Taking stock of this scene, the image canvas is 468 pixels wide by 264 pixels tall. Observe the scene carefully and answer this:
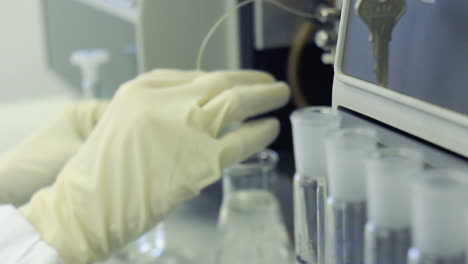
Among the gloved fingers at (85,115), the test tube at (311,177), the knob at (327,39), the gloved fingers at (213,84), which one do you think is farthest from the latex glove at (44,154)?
the test tube at (311,177)

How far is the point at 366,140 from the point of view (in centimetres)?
45

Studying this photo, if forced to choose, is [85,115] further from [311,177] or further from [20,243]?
[311,177]

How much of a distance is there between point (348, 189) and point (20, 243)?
22.6 inches

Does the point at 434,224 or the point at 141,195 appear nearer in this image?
the point at 434,224

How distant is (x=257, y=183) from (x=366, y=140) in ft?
2.25

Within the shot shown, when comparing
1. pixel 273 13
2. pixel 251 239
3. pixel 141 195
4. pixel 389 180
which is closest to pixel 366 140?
pixel 389 180

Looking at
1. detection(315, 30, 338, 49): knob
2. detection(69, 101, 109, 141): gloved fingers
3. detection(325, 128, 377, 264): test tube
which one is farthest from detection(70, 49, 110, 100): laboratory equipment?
detection(325, 128, 377, 264): test tube

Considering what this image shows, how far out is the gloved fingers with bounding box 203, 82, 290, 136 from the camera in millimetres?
868

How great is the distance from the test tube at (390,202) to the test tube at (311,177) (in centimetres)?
8

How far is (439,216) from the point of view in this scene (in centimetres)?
35

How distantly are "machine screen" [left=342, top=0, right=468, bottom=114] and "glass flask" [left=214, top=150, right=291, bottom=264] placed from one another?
508 mm

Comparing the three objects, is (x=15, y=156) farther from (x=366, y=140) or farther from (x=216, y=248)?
(x=366, y=140)

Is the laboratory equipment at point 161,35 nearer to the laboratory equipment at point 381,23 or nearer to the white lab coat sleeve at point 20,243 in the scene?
the white lab coat sleeve at point 20,243

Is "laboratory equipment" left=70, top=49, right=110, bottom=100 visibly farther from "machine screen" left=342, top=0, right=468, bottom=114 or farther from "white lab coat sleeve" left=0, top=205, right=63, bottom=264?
"machine screen" left=342, top=0, right=468, bottom=114
